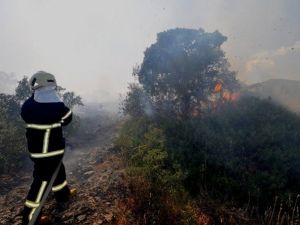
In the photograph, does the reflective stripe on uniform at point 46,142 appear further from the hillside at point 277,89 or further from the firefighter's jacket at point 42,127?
the hillside at point 277,89

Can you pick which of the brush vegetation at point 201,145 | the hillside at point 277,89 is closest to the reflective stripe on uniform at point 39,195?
the brush vegetation at point 201,145

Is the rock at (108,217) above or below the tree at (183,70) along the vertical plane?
below

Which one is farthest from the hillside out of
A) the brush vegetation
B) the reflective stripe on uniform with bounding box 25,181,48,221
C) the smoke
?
the smoke

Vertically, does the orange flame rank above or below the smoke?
above

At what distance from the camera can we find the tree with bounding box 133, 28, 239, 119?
16641 mm

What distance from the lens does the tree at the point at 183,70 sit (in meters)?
16.6

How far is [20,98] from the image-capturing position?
1747 centimetres

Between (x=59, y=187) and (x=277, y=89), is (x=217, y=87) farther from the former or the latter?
(x=277, y=89)

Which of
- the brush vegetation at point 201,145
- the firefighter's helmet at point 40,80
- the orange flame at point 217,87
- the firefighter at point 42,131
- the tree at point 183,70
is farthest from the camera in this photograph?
the orange flame at point 217,87

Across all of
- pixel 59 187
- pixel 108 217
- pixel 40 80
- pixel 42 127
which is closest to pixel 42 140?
pixel 42 127

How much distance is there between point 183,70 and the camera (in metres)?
16.5

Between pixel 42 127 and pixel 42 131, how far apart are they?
0.07 meters

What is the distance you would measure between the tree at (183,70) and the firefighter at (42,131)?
37.8 feet

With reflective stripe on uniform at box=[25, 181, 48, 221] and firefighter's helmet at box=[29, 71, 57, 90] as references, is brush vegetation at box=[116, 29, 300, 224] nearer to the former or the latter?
reflective stripe on uniform at box=[25, 181, 48, 221]
